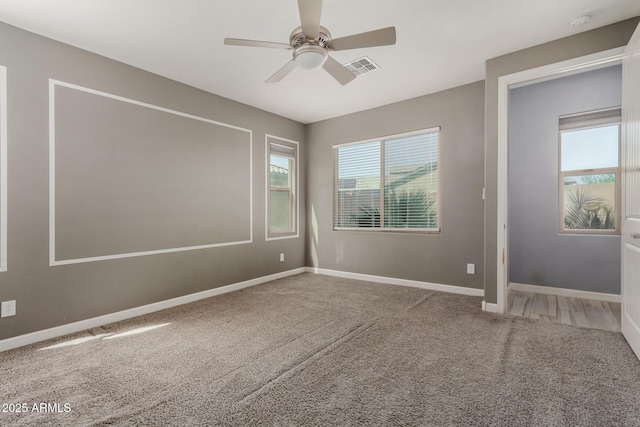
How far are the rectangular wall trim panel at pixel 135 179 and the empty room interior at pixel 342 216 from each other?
2 centimetres

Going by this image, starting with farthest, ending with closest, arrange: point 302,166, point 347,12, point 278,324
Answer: point 302,166
point 278,324
point 347,12

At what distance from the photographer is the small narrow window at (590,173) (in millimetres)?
3664

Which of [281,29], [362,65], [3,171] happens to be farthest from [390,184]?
[3,171]

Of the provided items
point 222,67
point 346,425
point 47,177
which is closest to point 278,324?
point 346,425

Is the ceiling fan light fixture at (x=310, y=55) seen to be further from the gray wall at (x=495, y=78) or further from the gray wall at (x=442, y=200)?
the gray wall at (x=442, y=200)

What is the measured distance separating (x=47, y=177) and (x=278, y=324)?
8.03 feet

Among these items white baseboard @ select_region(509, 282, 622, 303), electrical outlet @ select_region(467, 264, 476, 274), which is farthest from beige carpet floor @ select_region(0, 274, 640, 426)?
white baseboard @ select_region(509, 282, 622, 303)

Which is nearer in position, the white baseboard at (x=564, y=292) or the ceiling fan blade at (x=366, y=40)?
the ceiling fan blade at (x=366, y=40)

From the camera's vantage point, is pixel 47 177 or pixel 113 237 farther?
pixel 113 237

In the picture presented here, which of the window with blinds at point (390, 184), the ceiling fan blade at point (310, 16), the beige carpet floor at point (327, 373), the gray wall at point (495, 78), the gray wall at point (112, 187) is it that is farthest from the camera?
the window with blinds at point (390, 184)

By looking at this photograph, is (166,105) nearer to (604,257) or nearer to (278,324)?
(278,324)

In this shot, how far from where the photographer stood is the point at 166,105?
346cm

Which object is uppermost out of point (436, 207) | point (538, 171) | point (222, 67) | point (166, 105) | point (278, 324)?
point (222, 67)

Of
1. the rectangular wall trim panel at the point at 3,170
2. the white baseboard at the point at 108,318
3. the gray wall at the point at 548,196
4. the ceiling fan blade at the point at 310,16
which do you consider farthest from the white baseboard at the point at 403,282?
the rectangular wall trim panel at the point at 3,170
